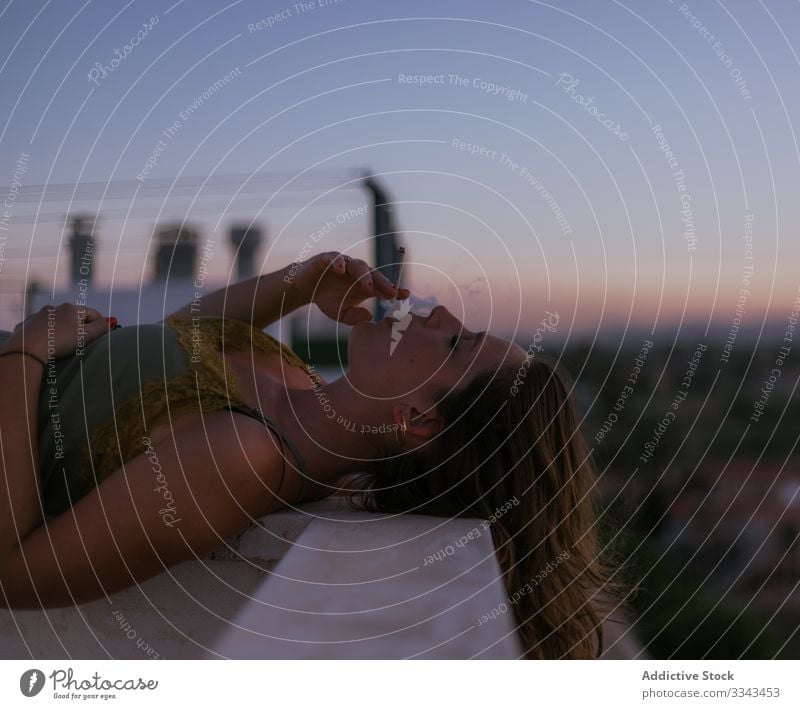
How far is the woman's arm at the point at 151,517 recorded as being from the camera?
1.09m

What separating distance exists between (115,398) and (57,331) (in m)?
0.14

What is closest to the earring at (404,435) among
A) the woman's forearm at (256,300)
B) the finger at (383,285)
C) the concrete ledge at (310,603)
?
the concrete ledge at (310,603)

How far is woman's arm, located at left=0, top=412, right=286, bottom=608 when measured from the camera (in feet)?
3.58

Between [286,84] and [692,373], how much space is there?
90 centimetres

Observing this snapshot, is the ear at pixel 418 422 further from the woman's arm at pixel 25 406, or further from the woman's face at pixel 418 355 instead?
the woman's arm at pixel 25 406

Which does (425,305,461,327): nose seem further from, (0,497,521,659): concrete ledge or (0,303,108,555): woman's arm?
(0,303,108,555): woman's arm

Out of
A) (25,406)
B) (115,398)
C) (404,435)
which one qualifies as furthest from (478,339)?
(25,406)

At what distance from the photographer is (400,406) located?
51.6 inches

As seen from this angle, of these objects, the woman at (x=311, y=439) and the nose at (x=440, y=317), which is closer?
the woman at (x=311, y=439)

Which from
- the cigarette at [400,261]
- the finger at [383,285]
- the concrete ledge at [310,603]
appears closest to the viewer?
the concrete ledge at [310,603]

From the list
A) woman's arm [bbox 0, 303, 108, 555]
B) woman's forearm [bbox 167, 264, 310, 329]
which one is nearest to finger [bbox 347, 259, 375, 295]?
woman's forearm [bbox 167, 264, 310, 329]

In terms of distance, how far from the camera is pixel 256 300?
1.63m

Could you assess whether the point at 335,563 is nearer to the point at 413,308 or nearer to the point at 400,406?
the point at 400,406

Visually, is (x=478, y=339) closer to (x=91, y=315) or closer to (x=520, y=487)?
(x=520, y=487)
